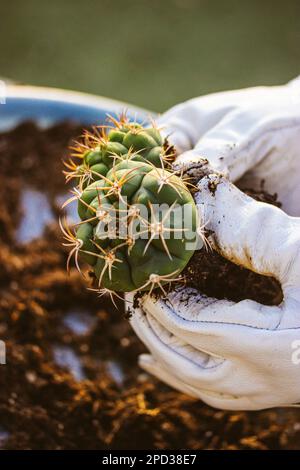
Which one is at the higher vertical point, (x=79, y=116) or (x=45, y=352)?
(x=79, y=116)

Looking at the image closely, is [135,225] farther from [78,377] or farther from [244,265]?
[78,377]

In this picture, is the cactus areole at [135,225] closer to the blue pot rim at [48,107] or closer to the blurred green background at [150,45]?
the blue pot rim at [48,107]

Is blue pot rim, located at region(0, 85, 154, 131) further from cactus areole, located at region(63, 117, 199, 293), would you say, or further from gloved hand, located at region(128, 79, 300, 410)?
cactus areole, located at region(63, 117, 199, 293)

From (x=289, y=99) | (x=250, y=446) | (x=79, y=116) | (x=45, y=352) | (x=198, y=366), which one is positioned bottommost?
(x=250, y=446)

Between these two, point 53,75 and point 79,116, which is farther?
point 53,75

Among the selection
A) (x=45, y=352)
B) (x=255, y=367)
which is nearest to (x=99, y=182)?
(x=255, y=367)

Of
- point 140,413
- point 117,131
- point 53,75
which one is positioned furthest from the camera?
point 53,75

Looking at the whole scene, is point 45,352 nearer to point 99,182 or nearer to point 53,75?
point 99,182

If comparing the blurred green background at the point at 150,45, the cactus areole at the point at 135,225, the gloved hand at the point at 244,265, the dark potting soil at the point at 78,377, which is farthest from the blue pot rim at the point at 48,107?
the blurred green background at the point at 150,45
